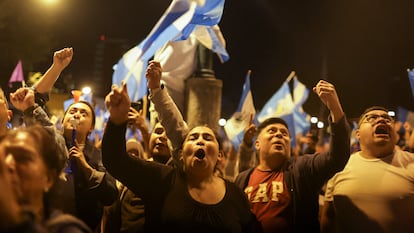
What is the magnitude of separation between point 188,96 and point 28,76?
13.7m

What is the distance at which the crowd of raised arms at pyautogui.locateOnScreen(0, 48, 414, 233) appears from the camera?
12.5 ft

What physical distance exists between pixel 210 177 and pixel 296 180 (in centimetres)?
79

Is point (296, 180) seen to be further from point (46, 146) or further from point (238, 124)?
point (238, 124)

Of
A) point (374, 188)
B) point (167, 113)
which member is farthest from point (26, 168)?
point (374, 188)

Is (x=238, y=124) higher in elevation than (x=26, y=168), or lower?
higher

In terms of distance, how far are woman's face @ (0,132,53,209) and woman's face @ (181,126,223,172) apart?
4.89 feet

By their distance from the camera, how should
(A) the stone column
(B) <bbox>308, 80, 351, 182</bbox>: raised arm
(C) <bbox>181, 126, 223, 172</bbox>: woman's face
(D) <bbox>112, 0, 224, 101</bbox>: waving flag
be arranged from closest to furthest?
(C) <bbox>181, 126, 223, 172</bbox>: woman's face < (B) <bbox>308, 80, 351, 182</bbox>: raised arm < (D) <bbox>112, 0, 224, 101</bbox>: waving flag < (A) the stone column

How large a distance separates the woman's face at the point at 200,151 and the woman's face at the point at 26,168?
1.49 meters

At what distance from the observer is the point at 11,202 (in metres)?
2.20

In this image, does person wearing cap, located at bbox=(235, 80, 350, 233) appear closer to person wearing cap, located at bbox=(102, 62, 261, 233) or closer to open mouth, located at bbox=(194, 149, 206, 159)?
person wearing cap, located at bbox=(102, 62, 261, 233)

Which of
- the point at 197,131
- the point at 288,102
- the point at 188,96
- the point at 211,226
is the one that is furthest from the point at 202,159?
the point at 288,102

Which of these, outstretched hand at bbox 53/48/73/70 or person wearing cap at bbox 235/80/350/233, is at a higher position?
outstretched hand at bbox 53/48/73/70

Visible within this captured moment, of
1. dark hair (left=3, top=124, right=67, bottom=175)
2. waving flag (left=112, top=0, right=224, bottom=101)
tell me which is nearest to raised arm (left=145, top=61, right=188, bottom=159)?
dark hair (left=3, top=124, right=67, bottom=175)

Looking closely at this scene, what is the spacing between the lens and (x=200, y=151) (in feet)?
13.5
